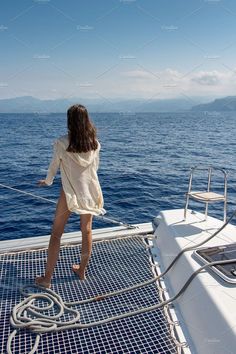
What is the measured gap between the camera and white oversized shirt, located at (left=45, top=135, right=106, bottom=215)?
10.5ft

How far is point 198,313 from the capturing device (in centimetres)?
270

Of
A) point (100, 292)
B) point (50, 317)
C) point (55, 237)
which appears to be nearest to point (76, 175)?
point (55, 237)

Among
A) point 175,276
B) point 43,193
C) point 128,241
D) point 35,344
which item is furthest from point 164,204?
point 35,344

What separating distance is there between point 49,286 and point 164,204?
7385 mm

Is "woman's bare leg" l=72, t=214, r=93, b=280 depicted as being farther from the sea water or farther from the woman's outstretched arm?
the sea water

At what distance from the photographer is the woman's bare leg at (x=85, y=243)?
3.40m

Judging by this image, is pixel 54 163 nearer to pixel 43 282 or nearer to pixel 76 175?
pixel 76 175

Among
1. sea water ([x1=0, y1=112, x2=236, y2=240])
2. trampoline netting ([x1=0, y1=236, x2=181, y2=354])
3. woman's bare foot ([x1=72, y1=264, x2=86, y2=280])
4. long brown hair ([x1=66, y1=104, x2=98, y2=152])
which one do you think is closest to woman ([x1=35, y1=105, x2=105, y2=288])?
long brown hair ([x1=66, y1=104, x2=98, y2=152])

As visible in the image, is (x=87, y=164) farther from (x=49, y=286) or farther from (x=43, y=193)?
(x=43, y=193)

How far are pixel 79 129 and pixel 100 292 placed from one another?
4.94 feet

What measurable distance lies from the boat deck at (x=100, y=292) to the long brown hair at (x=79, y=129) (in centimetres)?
132

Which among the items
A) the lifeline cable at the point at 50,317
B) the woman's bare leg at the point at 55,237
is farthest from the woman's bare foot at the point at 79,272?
the lifeline cable at the point at 50,317

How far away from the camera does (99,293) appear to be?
3342 mm

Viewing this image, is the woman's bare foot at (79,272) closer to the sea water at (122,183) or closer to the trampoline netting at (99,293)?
the trampoline netting at (99,293)
